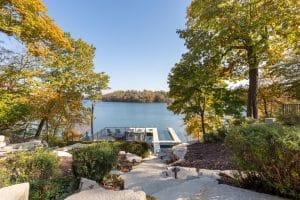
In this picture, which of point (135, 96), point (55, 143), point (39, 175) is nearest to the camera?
point (39, 175)

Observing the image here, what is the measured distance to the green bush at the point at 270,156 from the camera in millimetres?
2473

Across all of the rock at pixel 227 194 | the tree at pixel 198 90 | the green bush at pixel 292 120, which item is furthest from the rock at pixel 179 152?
the tree at pixel 198 90

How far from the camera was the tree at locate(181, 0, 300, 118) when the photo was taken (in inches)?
315

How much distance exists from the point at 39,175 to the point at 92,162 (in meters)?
1.00

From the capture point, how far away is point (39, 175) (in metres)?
3.97

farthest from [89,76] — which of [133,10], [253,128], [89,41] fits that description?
[253,128]

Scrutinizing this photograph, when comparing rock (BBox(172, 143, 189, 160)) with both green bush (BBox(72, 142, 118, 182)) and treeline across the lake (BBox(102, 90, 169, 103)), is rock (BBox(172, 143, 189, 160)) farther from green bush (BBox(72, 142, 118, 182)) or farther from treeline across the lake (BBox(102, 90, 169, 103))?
treeline across the lake (BBox(102, 90, 169, 103))

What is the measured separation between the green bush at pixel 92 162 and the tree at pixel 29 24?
6.50m

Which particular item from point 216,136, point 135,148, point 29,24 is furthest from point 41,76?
point 216,136

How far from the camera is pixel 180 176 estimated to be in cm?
431

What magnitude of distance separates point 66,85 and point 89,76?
1.56 meters

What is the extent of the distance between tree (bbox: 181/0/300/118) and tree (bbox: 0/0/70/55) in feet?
19.5

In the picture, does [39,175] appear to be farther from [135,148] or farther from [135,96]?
[135,96]

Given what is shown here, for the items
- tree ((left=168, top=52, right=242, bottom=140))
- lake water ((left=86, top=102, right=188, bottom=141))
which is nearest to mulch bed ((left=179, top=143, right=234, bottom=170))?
tree ((left=168, top=52, right=242, bottom=140))
